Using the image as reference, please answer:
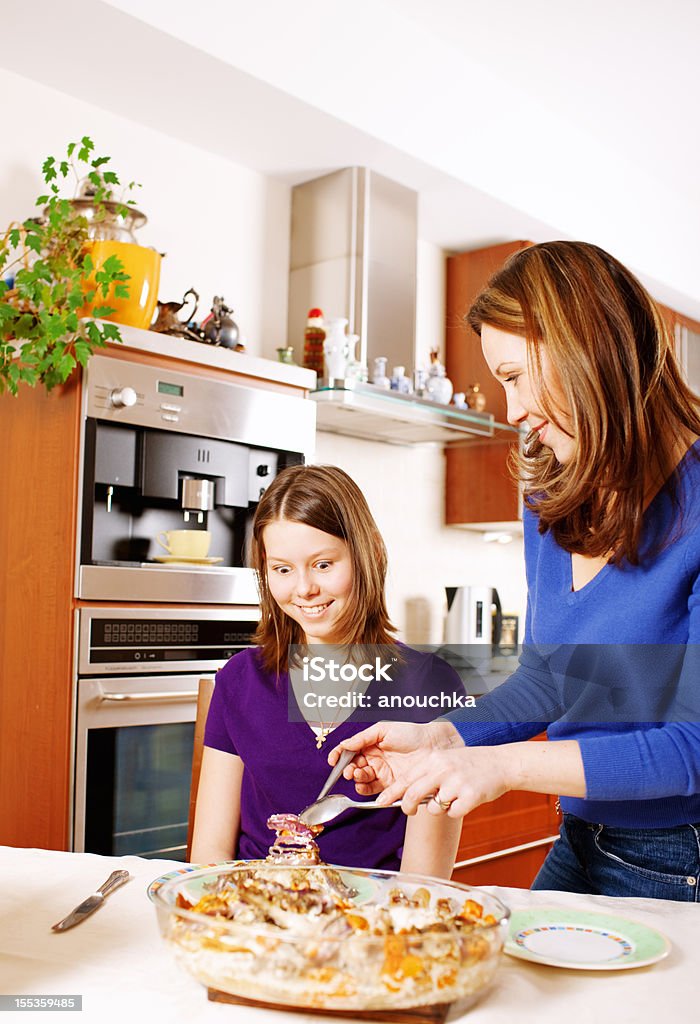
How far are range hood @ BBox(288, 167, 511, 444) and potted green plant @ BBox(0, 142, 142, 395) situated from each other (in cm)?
104

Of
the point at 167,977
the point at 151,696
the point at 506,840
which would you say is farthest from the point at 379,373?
the point at 167,977

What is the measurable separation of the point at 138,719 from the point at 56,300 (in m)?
0.95

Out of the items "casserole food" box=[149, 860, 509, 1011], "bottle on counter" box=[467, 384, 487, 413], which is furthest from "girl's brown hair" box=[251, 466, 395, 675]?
"bottle on counter" box=[467, 384, 487, 413]

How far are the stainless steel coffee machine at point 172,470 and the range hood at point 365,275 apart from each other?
511 millimetres

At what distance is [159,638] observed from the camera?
2.40 meters

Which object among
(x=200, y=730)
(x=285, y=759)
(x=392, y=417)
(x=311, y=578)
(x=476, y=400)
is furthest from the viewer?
(x=476, y=400)

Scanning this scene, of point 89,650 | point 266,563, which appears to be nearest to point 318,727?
point 266,563

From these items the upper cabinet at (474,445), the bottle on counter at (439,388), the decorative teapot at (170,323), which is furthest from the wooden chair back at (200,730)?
the upper cabinet at (474,445)

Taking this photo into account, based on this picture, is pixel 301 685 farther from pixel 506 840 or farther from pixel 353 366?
pixel 506 840

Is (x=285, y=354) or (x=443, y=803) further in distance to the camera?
(x=285, y=354)

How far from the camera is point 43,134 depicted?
273cm

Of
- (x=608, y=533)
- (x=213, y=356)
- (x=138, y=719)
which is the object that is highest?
(x=213, y=356)

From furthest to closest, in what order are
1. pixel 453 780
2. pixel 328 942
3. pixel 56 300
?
pixel 56 300 → pixel 453 780 → pixel 328 942

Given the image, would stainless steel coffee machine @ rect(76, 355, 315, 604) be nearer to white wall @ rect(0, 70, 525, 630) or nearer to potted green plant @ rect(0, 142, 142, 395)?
potted green plant @ rect(0, 142, 142, 395)
